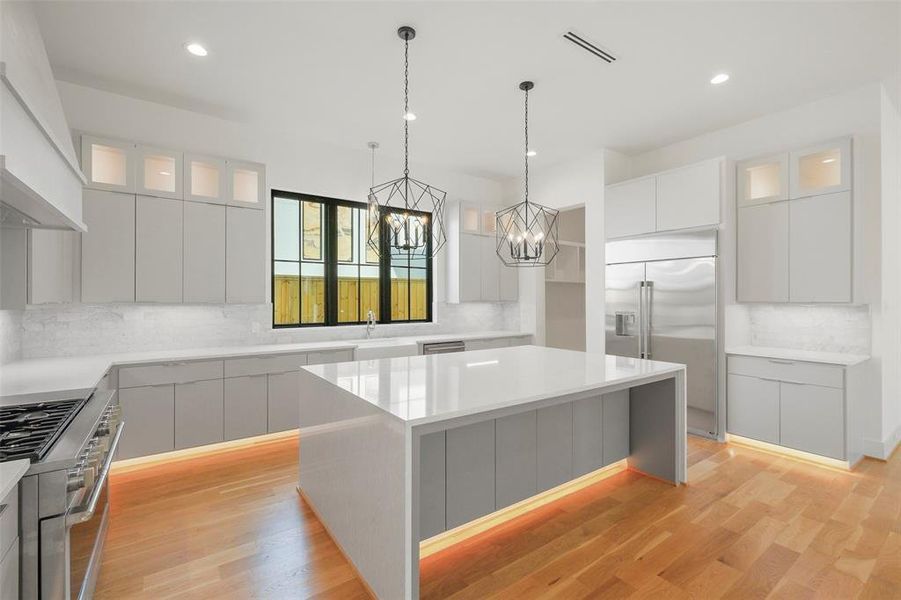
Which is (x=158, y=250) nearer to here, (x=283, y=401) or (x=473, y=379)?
(x=283, y=401)

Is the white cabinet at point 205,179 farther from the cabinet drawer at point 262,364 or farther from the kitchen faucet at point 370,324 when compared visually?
the kitchen faucet at point 370,324

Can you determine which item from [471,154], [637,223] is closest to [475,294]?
[471,154]

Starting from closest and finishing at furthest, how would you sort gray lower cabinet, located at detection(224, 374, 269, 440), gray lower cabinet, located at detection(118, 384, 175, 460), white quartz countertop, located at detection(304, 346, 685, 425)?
white quartz countertop, located at detection(304, 346, 685, 425) < gray lower cabinet, located at detection(118, 384, 175, 460) < gray lower cabinet, located at detection(224, 374, 269, 440)

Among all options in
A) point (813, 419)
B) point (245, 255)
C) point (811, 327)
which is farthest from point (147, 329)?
point (811, 327)

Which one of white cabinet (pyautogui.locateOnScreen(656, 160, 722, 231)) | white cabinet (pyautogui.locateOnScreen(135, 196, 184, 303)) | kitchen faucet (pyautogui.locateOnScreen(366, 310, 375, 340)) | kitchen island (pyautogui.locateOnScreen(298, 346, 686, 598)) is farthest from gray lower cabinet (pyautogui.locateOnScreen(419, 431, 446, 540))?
white cabinet (pyautogui.locateOnScreen(656, 160, 722, 231))

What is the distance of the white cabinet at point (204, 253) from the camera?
147 inches

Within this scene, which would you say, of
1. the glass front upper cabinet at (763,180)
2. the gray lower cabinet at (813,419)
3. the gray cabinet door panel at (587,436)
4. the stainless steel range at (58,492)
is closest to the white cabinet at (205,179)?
the stainless steel range at (58,492)

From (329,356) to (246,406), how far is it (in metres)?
0.84

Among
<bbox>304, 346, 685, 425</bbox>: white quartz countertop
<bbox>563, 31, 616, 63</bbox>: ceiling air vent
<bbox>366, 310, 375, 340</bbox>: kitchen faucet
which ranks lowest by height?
<bbox>304, 346, 685, 425</bbox>: white quartz countertop

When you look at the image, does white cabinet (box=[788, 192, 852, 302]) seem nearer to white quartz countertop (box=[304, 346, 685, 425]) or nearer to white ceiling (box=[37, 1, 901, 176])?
white ceiling (box=[37, 1, 901, 176])

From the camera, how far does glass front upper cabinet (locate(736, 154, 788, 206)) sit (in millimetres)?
3857

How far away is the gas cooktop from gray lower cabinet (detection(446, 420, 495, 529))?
1620 millimetres

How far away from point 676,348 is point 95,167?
17.7 ft

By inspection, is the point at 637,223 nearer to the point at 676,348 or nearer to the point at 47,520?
the point at 676,348
